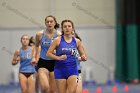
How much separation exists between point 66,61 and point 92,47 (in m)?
7.81

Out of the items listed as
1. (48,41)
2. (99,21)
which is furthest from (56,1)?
(48,41)

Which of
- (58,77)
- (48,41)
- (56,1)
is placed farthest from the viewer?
(56,1)

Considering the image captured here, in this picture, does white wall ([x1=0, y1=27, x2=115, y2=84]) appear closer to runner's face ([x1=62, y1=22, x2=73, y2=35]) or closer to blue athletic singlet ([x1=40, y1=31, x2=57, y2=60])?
blue athletic singlet ([x1=40, y1=31, x2=57, y2=60])

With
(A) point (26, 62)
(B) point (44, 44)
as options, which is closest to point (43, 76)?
(B) point (44, 44)

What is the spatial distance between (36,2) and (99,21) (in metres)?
2.42

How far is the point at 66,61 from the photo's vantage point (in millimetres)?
7305

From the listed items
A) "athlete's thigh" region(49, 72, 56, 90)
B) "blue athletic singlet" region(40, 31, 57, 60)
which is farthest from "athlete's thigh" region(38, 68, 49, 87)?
"blue athletic singlet" region(40, 31, 57, 60)

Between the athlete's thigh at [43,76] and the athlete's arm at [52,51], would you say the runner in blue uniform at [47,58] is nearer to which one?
the athlete's thigh at [43,76]

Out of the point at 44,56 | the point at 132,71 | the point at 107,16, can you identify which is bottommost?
the point at 132,71

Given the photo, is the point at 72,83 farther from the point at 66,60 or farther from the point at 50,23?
the point at 50,23

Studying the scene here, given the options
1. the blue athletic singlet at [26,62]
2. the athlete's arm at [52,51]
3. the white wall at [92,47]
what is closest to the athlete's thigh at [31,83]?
the blue athletic singlet at [26,62]

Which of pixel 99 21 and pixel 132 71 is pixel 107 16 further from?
pixel 132 71

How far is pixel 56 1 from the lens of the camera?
47.8ft

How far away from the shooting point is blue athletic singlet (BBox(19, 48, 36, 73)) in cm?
916
